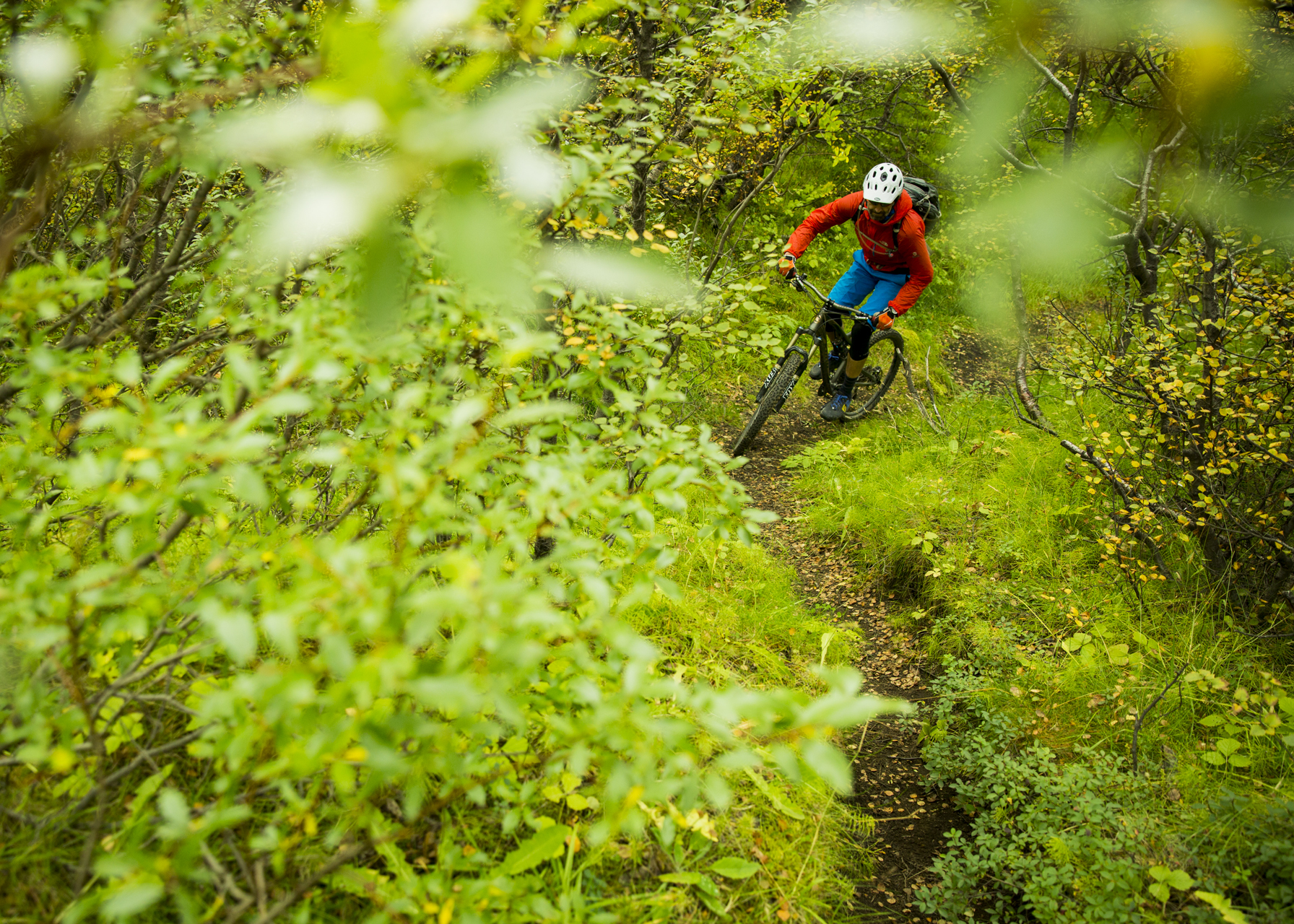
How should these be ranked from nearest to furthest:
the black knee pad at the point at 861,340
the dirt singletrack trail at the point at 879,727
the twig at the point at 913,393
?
the dirt singletrack trail at the point at 879,727 → the black knee pad at the point at 861,340 → the twig at the point at 913,393

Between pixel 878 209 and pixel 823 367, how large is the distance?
5.29ft

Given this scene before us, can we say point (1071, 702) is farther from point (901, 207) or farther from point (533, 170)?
point (901, 207)

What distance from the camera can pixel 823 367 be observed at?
6949mm

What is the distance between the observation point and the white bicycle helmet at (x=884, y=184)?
585cm

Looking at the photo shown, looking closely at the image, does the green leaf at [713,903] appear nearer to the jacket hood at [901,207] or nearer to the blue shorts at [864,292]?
the blue shorts at [864,292]

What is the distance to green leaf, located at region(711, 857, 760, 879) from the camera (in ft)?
8.14

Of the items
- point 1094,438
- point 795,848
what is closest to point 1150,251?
point 1094,438

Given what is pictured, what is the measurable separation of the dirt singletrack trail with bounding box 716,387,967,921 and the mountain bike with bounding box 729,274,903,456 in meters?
0.50

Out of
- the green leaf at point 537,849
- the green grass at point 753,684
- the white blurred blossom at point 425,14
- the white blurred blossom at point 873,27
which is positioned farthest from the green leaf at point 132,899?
the white blurred blossom at point 873,27

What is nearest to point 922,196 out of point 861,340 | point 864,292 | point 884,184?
point 884,184

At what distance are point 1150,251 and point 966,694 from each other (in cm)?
392

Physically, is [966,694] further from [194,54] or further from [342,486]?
[194,54]

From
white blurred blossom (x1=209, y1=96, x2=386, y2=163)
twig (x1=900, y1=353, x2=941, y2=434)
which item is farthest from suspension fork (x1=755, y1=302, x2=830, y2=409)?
white blurred blossom (x1=209, y1=96, x2=386, y2=163)

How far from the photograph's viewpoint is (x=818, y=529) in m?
5.60
